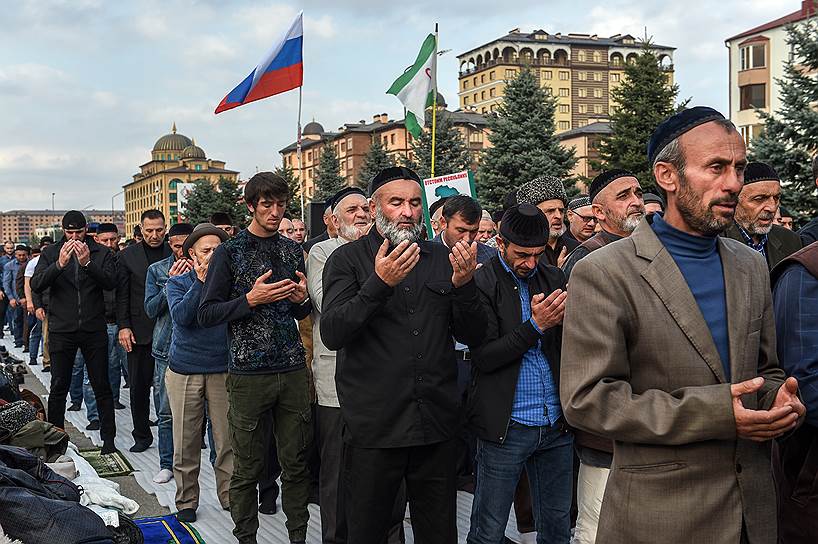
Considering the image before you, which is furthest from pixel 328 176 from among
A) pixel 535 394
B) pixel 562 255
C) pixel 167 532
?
pixel 535 394

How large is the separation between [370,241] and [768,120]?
19063mm

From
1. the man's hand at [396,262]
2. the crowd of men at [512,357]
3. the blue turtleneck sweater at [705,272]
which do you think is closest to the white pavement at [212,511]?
the crowd of men at [512,357]

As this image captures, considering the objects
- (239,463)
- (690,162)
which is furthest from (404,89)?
(690,162)

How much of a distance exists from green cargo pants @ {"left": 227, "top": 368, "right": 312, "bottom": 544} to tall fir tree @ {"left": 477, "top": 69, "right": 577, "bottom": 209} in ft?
94.3

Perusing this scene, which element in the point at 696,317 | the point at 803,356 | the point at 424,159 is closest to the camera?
the point at 696,317

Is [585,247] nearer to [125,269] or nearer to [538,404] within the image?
[538,404]

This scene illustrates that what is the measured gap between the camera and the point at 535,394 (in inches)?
194

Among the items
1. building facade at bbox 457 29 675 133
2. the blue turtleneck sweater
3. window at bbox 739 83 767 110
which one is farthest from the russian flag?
building facade at bbox 457 29 675 133

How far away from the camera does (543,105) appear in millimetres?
34812

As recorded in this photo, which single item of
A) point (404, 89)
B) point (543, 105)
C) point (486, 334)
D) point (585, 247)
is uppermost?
point (543, 105)

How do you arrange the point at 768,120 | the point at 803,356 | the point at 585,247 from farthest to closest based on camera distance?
1. the point at 768,120
2. the point at 585,247
3. the point at 803,356

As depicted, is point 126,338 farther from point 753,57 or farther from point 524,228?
point 753,57

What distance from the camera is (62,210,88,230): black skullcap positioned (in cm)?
914

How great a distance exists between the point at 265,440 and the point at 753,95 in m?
73.8
